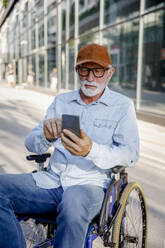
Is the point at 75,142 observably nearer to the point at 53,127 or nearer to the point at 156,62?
the point at 53,127

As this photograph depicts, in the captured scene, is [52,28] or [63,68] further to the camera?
[52,28]

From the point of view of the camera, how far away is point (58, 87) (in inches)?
713

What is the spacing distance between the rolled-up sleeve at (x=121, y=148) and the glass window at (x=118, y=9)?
35.6 feet

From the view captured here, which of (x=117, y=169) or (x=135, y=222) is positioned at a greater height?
(x=117, y=169)

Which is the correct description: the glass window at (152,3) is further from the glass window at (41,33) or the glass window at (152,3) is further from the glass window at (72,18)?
the glass window at (41,33)

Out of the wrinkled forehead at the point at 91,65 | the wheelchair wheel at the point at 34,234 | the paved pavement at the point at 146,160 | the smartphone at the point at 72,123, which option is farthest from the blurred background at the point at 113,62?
the wrinkled forehead at the point at 91,65

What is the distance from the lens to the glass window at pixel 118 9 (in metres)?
12.1

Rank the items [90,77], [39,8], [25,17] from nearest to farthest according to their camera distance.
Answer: [90,77], [39,8], [25,17]

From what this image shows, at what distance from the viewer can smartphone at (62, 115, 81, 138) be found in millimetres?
1683

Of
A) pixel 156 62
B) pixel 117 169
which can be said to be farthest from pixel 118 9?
pixel 117 169

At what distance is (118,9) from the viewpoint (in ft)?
44.0

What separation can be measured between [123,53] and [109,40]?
1915 mm

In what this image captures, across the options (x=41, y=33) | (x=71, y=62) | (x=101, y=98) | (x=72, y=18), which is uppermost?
(x=41, y=33)

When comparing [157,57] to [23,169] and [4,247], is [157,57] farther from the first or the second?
[4,247]
